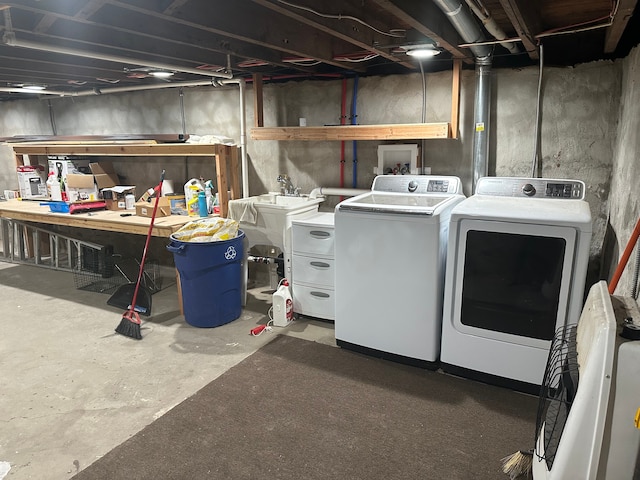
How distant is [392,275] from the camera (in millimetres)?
2744

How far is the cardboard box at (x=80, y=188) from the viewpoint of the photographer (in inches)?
178

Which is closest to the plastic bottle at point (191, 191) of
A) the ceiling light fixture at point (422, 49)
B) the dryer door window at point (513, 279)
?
the ceiling light fixture at point (422, 49)

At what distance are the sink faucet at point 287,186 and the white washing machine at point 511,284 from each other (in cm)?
193

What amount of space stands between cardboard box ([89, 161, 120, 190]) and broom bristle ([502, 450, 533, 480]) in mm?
4617

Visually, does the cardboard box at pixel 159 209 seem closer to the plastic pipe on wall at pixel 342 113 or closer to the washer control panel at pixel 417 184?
the plastic pipe on wall at pixel 342 113

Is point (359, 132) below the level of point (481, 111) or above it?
below

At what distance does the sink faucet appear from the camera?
166 inches

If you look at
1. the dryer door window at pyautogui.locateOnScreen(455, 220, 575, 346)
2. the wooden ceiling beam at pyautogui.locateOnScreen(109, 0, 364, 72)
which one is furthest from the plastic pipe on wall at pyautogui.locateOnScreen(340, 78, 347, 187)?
the dryer door window at pyautogui.locateOnScreen(455, 220, 575, 346)

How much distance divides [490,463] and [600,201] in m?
2.10

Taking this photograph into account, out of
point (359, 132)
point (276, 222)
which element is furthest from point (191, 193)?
point (359, 132)

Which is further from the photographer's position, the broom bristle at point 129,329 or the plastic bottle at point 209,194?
the plastic bottle at point 209,194

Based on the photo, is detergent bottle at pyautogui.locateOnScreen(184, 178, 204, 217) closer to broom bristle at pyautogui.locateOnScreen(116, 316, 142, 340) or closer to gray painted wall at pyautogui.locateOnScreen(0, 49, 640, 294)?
gray painted wall at pyautogui.locateOnScreen(0, 49, 640, 294)

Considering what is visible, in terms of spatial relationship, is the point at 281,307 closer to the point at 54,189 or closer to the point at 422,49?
the point at 422,49

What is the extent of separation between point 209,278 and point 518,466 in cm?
235
